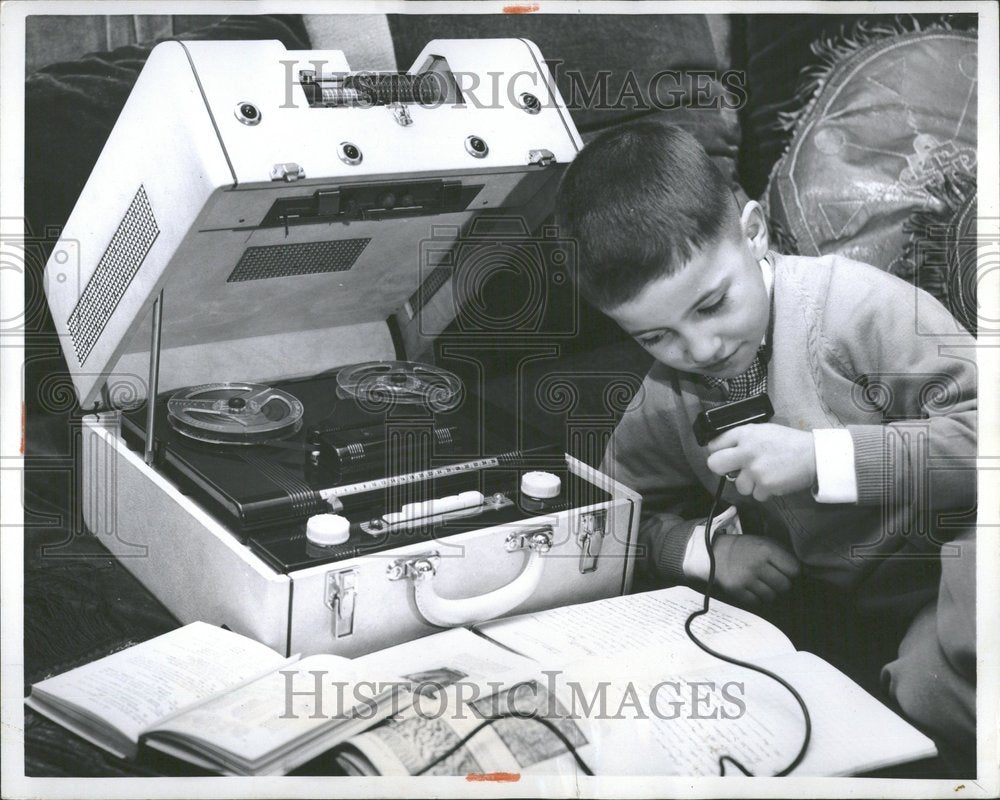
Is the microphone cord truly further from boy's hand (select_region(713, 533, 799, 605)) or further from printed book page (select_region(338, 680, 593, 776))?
printed book page (select_region(338, 680, 593, 776))

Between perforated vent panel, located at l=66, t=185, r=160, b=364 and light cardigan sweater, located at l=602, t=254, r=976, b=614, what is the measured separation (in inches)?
29.2

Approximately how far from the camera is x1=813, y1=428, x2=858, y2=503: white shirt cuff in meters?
1.23

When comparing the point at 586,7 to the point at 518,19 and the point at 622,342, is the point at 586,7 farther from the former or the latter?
the point at 622,342

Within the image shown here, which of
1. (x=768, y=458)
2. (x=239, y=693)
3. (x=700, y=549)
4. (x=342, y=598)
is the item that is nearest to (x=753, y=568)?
(x=700, y=549)

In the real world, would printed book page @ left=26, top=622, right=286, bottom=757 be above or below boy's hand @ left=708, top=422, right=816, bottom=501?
below

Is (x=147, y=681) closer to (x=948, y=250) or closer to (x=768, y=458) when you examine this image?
(x=768, y=458)

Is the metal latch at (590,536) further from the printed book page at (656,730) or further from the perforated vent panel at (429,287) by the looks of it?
the perforated vent panel at (429,287)

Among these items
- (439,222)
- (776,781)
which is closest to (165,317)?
(439,222)

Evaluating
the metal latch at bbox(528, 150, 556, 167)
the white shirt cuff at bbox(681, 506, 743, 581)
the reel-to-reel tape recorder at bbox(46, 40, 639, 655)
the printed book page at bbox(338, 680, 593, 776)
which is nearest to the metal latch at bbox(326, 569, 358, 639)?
the reel-to-reel tape recorder at bbox(46, 40, 639, 655)

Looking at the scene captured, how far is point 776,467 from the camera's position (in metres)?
1.23

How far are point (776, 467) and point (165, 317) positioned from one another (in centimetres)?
82

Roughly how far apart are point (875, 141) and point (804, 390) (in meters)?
0.51

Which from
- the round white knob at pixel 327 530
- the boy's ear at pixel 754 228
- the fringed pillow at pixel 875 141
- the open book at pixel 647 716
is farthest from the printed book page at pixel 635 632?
the fringed pillow at pixel 875 141

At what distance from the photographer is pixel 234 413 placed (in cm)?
138
